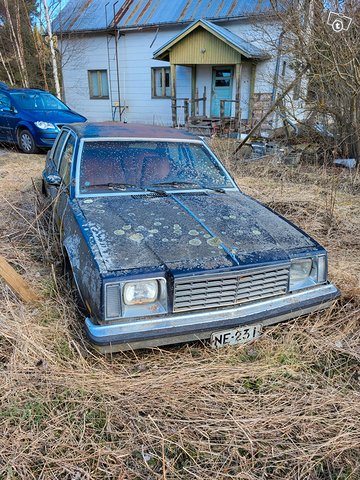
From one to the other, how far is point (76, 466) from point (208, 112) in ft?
52.4

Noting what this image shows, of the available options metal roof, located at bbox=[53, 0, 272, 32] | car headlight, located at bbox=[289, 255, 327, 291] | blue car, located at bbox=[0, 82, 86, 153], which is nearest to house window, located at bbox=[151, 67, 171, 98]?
metal roof, located at bbox=[53, 0, 272, 32]

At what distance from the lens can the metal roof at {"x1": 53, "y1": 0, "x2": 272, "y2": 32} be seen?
14.7 metres

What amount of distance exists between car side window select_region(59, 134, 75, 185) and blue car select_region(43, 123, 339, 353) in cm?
3

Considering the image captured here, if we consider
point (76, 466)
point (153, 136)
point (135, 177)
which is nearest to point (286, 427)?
point (76, 466)

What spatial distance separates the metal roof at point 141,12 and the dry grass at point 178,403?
14.0m

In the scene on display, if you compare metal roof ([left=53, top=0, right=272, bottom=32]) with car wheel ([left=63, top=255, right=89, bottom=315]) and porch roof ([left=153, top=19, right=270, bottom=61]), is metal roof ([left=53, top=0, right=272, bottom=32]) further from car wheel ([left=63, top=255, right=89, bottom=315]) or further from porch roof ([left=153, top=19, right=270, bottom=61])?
car wheel ([left=63, top=255, right=89, bottom=315])

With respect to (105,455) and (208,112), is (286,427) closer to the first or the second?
(105,455)

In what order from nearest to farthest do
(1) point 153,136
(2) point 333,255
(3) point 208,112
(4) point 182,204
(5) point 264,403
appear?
(5) point 264,403
(4) point 182,204
(1) point 153,136
(2) point 333,255
(3) point 208,112

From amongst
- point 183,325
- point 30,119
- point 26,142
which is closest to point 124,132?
point 183,325

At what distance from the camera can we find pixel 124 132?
12.5 feet

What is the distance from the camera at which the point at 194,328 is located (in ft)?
7.79

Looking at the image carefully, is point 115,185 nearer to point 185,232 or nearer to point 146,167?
point 146,167

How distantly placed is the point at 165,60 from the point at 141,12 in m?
2.63

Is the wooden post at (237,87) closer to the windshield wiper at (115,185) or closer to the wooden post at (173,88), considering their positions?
the wooden post at (173,88)
